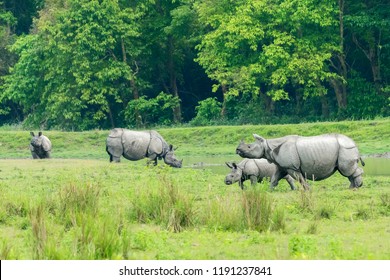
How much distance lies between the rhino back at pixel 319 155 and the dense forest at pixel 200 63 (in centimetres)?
2432

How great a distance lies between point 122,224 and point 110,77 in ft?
120

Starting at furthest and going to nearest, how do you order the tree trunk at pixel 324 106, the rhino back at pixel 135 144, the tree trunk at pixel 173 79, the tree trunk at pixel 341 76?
the tree trunk at pixel 173 79, the tree trunk at pixel 324 106, the tree trunk at pixel 341 76, the rhino back at pixel 135 144

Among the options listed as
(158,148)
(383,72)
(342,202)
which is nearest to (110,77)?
(383,72)

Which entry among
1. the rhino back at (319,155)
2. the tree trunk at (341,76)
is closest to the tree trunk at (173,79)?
the tree trunk at (341,76)

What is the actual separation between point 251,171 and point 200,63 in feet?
87.1

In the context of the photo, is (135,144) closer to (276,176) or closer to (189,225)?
(276,176)

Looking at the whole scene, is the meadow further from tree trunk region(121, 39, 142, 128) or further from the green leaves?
tree trunk region(121, 39, 142, 128)

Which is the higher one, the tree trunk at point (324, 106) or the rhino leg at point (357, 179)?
the rhino leg at point (357, 179)

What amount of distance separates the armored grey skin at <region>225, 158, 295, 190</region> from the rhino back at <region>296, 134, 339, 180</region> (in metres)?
1.19

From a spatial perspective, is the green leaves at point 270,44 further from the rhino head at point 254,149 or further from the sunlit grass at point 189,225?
the sunlit grass at point 189,225

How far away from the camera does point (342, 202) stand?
17750 millimetres

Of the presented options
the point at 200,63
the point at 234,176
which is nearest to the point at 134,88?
the point at 200,63

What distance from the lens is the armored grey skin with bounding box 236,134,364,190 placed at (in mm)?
20391

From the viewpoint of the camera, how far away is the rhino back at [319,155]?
20.4 meters
